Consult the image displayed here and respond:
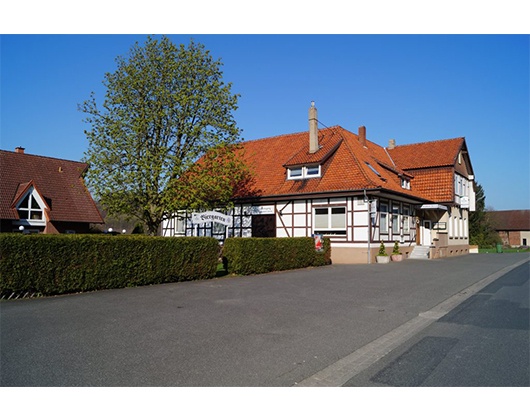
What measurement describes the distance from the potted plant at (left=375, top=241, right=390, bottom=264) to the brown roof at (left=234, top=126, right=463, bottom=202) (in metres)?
3.08

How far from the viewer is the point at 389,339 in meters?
7.19

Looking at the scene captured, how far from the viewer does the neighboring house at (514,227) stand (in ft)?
282

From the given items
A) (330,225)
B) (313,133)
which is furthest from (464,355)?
(313,133)

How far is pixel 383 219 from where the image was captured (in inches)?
973

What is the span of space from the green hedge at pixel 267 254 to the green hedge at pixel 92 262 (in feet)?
5.15

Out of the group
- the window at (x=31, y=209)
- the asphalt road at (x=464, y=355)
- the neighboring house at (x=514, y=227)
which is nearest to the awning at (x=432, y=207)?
the asphalt road at (x=464, y=355)

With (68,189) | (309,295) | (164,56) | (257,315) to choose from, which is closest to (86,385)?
(257,315)

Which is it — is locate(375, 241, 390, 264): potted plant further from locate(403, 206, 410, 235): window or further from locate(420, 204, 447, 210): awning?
locate(420, 204, 447, 210): awning

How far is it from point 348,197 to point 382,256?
350 cm

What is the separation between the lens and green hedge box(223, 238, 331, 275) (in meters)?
16.2

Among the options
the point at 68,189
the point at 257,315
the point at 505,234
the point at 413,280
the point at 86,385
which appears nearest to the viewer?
the point at 86,385

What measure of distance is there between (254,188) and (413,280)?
13.8m

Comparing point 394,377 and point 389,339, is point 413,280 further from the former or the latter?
point 394,377

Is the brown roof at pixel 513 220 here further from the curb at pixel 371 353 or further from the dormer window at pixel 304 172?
the curb at pixel 371 353
